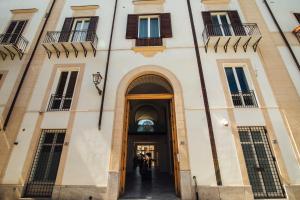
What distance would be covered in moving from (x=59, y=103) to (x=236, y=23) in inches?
388

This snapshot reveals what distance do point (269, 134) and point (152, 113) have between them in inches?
351

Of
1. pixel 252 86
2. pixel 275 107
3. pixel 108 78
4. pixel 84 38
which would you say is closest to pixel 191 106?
pixel 252 86

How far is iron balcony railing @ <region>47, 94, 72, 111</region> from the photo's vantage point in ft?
26.2

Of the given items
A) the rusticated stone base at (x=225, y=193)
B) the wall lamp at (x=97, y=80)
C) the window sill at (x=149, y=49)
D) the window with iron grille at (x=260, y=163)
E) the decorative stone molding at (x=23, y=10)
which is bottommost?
the rusticated stone base at (x=225, y=193)

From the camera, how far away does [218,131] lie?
7066 millimetres

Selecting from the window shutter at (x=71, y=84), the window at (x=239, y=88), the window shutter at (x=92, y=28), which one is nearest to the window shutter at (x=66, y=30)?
the window shutter at (x=92, y=28)

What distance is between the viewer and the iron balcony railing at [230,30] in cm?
887

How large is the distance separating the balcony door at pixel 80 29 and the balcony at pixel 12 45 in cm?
262

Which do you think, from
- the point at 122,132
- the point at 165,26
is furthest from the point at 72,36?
the point at 122,132

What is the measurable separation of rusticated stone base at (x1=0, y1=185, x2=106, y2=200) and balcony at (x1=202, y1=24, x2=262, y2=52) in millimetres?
8025

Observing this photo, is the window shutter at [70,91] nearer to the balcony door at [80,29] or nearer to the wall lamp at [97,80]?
the wall lamp at [97,80]

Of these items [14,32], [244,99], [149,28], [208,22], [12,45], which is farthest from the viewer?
[14,32]

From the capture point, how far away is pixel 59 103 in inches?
321

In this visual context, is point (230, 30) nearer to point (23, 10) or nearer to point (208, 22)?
point (208, 22)
